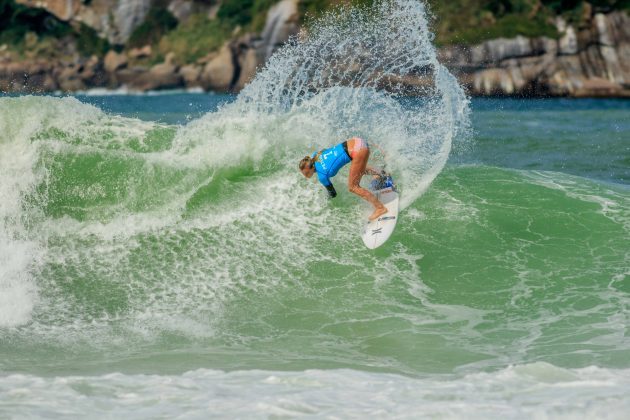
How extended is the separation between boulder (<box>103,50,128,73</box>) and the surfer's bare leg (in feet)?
204

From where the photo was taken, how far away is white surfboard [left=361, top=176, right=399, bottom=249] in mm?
10188

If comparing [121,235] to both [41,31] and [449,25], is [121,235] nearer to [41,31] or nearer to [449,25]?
[449,25]

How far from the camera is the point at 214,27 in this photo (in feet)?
226

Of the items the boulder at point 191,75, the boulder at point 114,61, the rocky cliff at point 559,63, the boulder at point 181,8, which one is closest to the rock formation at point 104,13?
the boulder at point 181,8

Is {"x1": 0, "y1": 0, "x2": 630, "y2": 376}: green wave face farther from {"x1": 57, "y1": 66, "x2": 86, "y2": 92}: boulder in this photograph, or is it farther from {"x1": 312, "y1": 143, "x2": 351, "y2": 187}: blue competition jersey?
{"x1": 57, "y1": 66, "x2": 86, "y2": 92}: boulder

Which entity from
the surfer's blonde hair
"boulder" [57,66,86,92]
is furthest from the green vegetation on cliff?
the surfer's blonde hair

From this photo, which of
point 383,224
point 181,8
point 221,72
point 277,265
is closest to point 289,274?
point 277,265

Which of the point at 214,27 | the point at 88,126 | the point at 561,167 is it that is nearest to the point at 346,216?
the point at 88,126

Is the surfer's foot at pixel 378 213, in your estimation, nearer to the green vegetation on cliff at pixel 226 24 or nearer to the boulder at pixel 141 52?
the green vegetation on cliff at pixel 226 24

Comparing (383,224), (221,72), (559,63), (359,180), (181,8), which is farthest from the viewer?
(181,8)

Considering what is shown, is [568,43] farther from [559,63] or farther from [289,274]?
[289,274]

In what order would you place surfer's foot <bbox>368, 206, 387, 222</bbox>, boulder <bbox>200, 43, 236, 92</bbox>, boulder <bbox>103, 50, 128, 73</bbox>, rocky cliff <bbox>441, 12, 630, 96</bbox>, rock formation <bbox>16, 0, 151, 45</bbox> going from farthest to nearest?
rock formation <bbox>16, 0, 151, 45</bbox>
boulder <bbox>103, 50, 128, 73</bbox>
boulder <bbox>200, 43, 236, 92</bbox>
rocky cliff <bbox>441, 12, 630, 96</bbox>
surfer's foot <bbox>368, 206, 387, 222</bbox>

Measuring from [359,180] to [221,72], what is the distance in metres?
51.6

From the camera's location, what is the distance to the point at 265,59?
57.6 meters
